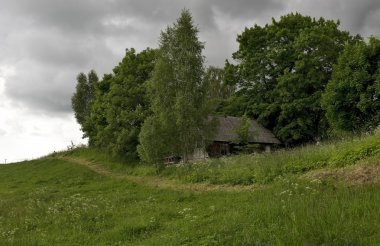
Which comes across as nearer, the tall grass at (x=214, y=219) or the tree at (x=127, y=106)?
the tall grass at (x=214, y=219)

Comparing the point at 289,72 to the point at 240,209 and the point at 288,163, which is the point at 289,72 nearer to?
the point at 288,163

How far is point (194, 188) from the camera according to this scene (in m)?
21.5

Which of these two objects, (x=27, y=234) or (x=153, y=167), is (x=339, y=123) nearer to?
(x=153, y=167)

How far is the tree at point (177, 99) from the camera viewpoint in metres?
30.6

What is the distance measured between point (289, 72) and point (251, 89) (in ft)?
18.6

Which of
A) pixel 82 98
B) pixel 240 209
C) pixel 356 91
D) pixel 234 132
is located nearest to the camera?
pixel 240 209

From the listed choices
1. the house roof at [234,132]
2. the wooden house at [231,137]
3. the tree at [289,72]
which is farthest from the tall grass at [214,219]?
the tree at [289,72]

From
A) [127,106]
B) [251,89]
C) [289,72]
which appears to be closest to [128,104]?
[127,106]

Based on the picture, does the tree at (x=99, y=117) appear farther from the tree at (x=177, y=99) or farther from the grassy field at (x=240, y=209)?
the grassy field at (x=240, y=209)

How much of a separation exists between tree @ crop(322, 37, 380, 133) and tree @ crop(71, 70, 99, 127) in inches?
2001

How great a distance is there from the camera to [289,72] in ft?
147

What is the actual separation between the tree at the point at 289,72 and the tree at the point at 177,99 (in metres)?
14.2

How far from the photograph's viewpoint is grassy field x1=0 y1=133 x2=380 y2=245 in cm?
912

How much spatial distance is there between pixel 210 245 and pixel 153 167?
891 inches
